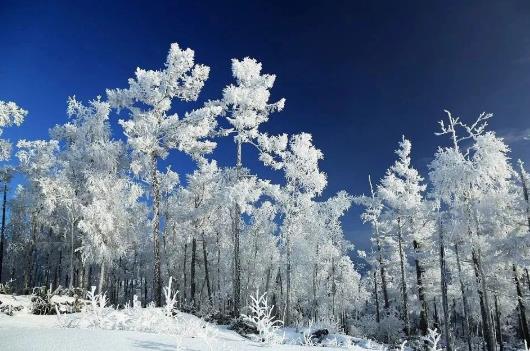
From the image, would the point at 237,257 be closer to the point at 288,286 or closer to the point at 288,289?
the point at 288,286

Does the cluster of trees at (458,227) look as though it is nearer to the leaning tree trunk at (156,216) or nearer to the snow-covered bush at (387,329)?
the snow-covered bush at (387,329)

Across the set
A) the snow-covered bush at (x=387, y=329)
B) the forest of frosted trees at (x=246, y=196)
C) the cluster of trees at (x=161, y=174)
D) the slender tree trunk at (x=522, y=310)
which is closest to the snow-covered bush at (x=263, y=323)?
the forest of frosted trees at (x=246, y=196)

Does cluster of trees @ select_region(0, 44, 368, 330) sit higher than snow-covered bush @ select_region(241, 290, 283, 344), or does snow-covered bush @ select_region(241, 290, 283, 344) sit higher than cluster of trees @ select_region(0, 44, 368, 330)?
cluster of trees @ select_region(0, 44, 368, 330)

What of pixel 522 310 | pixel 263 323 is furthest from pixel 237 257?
pixel 522 310

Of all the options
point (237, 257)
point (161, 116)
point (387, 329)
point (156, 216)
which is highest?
point (161, 116)

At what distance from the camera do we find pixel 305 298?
5594 cm

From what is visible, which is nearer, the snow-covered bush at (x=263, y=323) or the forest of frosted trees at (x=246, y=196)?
the snow-covered bush at (x=263, y=323)

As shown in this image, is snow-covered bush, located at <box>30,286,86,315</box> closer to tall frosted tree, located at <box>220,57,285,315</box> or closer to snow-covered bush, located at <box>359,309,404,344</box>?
tall frosted tree, located at <box>220,57,285,315</box>

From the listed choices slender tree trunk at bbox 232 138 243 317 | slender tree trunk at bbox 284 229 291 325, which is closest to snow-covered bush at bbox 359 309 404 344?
slender tree trunk at bbox 284 229 291 325

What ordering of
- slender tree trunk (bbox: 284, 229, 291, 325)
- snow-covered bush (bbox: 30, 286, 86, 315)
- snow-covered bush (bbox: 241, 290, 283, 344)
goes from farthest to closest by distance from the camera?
slender tree trunk (bbox: 284, 229, 291, 325), snow-covered bush (bbox: 30, 286, 86, 315), snow-covered bush (bbox: 241, 290, 283, 344)

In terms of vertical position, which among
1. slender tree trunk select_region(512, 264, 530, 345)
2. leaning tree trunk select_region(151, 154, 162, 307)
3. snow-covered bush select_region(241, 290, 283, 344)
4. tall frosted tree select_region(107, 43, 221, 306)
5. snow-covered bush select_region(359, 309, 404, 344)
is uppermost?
tall frosted tree select_region(107, 43, 221, 306)

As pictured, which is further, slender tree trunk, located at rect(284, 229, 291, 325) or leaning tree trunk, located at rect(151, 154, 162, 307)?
slender tree trunk, located at rect(284, 229, 291, 325)

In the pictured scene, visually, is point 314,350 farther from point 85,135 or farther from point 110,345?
point 85,135

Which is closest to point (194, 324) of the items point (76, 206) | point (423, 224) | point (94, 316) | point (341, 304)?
point (94, 316)
